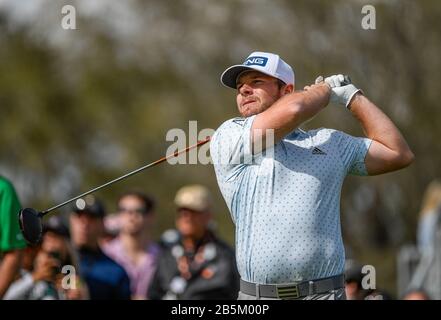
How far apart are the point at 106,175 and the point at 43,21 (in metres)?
5.37

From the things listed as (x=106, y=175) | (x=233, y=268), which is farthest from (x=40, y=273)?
(x=106, y=175)

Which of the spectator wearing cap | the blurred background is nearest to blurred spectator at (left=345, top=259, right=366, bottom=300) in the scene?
the spectator wearing cap

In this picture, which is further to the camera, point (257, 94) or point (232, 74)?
point (232, 74)

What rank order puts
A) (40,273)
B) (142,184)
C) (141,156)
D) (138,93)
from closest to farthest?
(40,273) → (142,184) → (141,156) → (138,93)

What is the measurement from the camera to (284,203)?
705 cm

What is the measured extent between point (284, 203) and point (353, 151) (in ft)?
1.96

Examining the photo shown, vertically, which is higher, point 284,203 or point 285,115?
point 285,115

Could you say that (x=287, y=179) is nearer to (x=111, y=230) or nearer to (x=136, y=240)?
(x=136, y=240)

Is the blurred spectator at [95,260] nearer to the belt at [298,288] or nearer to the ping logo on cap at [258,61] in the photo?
the belt at [298,288]

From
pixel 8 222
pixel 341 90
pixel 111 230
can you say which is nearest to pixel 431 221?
pixel 111 230

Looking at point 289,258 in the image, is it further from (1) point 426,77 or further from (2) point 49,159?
(2) point 49,159

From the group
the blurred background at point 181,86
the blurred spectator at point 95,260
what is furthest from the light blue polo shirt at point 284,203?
the blurred background at point 181,86

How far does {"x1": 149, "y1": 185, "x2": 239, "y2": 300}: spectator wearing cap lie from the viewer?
35.2ft

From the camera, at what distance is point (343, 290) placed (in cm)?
720
